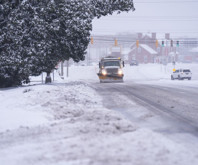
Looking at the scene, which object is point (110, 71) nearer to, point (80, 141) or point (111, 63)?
point (111, 63)

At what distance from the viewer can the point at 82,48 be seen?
76.7 ft

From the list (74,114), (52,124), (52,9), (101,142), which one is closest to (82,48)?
(52,9)

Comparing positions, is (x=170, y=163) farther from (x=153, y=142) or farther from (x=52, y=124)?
(x=52, y=124)

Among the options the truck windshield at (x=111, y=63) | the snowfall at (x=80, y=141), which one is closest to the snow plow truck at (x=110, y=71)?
the truck windshield at (x=111, y=63)

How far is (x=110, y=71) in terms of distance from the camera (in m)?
38.4

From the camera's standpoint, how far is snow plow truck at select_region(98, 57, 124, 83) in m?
38.3

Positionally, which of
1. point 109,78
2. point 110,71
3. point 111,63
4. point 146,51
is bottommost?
point 109,78

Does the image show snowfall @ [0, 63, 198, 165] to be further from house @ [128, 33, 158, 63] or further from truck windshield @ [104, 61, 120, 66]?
house @ [128, 33, 158, 63]

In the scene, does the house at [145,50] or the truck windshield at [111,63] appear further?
the house at [145,50]

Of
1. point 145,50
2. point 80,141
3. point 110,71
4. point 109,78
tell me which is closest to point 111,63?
point 110,71

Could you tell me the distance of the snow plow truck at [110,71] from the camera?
38344mm

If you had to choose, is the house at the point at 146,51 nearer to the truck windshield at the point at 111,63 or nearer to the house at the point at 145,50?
the house at the point at 145,50

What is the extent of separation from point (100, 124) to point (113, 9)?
18.5 metres

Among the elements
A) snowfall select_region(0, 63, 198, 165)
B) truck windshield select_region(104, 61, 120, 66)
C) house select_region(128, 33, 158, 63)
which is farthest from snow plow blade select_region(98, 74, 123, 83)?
house select_region(128, 33, 158, 63)
